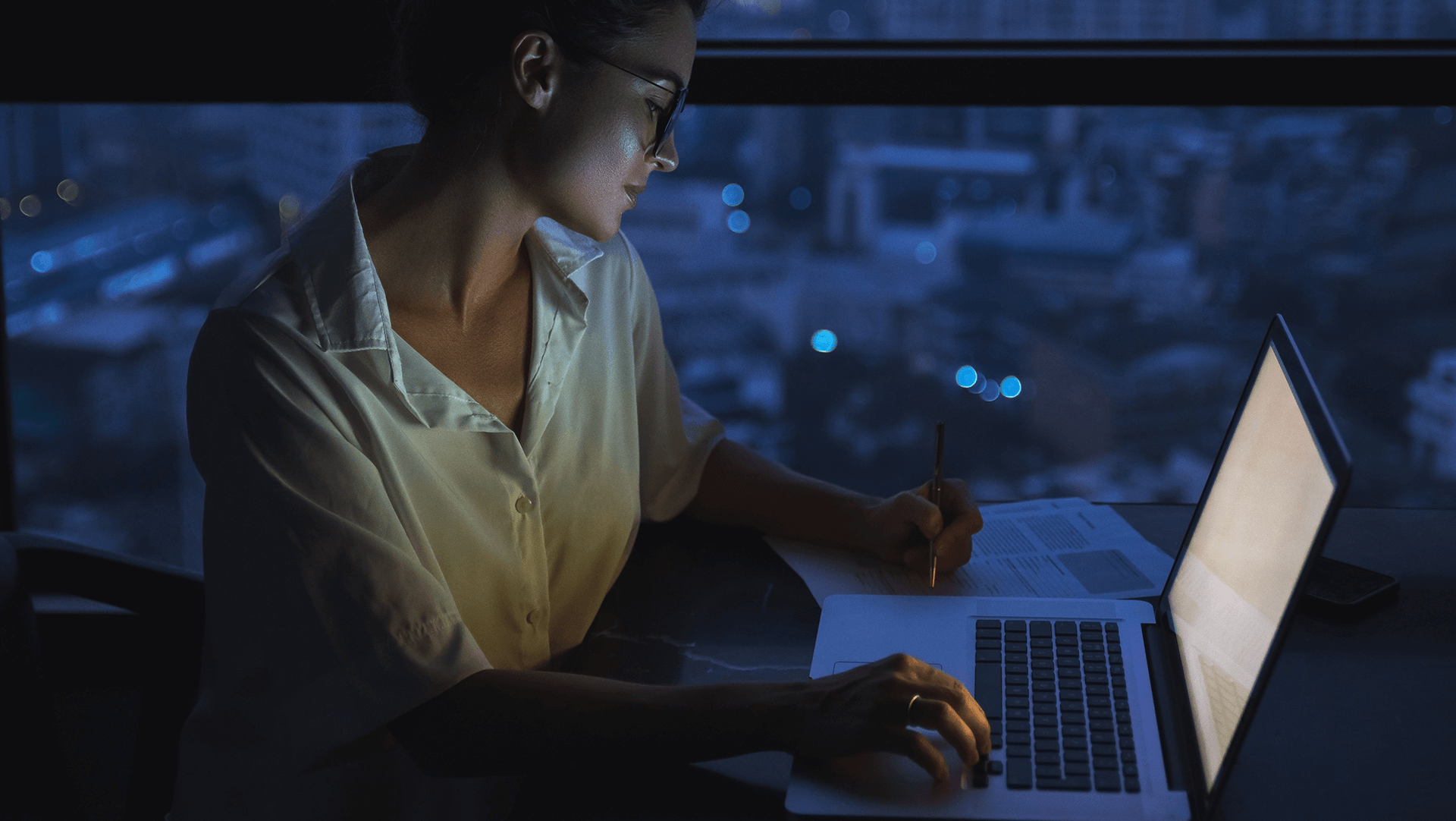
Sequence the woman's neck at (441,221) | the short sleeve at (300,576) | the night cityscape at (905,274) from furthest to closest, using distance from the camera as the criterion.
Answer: the night cityscape at (905,274) < the woman's neck at (441,221) < the short sleeve at (300,576)

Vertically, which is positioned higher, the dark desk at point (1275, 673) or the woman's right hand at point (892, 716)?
the woman's right hand at point (892, 716)

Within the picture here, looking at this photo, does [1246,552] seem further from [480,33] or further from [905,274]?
[905,274]

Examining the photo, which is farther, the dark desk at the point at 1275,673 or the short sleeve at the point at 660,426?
the short sleeve at the point at 660,426

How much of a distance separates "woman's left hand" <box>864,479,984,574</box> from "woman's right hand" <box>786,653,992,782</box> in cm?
35

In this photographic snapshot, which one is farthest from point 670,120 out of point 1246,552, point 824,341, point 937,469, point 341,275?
point 824,341

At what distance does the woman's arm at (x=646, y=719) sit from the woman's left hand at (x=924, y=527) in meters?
0.34

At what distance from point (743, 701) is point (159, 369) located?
189cm

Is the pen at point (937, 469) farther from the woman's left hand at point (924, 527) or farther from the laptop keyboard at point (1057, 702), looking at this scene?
the laptop keyboard at point (1057, 702)

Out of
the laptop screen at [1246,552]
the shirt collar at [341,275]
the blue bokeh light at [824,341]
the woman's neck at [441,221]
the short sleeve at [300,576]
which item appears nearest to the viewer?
the laptop screen at [1246,552]

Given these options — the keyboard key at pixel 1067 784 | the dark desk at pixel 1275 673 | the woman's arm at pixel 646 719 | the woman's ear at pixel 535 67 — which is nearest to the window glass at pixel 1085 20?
the woman's ear at pixel 535 67

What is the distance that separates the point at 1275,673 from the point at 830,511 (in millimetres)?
A: 493

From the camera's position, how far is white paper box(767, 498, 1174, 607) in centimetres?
115

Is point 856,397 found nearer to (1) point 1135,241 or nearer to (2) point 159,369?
(1) point 1135,241

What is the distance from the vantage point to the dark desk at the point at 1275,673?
830 mm
